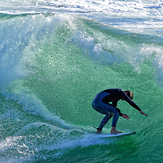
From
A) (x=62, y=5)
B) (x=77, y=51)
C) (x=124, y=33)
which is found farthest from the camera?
(x=62, y=5)

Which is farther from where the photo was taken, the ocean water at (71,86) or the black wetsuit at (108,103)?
the ocean water at (71,86)

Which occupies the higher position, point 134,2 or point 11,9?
point 134,2

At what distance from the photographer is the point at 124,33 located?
9.01 m

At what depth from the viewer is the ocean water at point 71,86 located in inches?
181

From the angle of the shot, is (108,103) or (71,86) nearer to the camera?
(108,103)

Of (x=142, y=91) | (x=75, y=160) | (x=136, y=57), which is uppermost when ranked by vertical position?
(x=136, y=57)

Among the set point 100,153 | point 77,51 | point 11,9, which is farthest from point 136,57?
point 11,9

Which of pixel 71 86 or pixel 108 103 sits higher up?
pixel 71 86

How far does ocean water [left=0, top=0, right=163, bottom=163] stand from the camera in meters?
4.61

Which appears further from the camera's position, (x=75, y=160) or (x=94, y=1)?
(x=94, y=1)

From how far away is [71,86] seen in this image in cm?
702

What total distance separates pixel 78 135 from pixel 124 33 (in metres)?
5.40

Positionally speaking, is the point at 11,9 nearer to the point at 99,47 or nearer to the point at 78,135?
the point at 99,47

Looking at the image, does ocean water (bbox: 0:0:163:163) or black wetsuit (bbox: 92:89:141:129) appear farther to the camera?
ocean water (bbox: 0:0:163:163)
